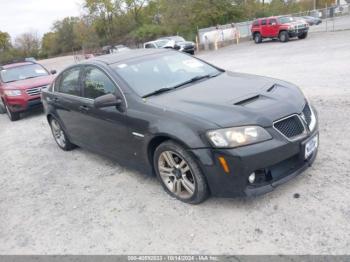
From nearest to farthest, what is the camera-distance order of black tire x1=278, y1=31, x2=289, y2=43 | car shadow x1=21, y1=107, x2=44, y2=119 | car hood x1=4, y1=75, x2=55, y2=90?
car hood x1=4, y1=75, x2=55, y2=90
car shadow x1=21, y1=107, x2=44, y2=119
black tire x1=278, y1=31, x2=289, y2=43

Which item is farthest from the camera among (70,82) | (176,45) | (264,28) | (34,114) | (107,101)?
(176,45)

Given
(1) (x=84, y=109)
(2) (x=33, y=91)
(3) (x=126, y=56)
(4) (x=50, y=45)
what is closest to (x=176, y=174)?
(1) (x=84, y=109)

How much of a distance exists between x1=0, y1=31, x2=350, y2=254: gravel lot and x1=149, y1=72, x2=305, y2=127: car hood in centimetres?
88

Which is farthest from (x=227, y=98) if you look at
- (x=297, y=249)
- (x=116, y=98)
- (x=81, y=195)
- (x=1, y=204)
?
(x=1, y=204)

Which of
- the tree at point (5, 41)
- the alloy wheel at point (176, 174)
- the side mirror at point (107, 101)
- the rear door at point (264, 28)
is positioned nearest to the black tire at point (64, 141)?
the side mirror at point (107, 101)

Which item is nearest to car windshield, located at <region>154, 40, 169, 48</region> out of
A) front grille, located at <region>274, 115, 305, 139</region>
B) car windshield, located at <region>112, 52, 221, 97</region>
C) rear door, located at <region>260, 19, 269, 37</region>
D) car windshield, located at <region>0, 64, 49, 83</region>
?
rear door, located at <region>260, 19, 269, 37</region>

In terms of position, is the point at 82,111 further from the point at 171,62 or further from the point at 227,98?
the point at 227,98

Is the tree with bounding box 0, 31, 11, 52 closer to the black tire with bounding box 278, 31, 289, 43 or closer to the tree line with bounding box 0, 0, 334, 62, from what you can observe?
the tree line with bounding box 0, 0, 334, 62

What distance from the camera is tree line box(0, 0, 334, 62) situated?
39688 millimetres

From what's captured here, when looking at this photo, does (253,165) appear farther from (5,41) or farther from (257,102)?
(5,41)

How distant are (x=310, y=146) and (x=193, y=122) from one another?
1256mm

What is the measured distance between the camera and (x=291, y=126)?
3518 mm

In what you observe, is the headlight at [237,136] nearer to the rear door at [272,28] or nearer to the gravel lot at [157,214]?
the gravel lot at [157,214]

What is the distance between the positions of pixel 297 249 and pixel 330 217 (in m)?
0.56
